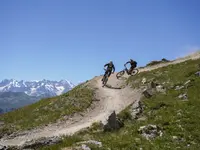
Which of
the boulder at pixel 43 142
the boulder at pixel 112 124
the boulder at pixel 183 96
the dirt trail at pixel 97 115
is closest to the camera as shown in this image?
the boulder at pixel 43 142

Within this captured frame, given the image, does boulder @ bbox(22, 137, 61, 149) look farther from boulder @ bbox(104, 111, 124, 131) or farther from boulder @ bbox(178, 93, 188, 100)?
boulder @ bbox(178, 93, 188, 100)

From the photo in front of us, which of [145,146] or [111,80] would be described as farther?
[111,80]

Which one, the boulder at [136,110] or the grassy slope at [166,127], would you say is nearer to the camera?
the grassy slope at [166,127]

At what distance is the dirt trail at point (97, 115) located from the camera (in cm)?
2803

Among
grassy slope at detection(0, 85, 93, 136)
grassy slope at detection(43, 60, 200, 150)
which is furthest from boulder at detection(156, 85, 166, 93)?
grassy slope at detection(0, 85, 93, 136)

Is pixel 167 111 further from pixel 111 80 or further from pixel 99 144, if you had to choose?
pixel 111 80

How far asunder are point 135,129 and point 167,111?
5.24 metres

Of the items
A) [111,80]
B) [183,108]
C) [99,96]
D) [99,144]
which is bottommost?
[99,144]

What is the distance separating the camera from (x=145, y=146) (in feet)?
53.4

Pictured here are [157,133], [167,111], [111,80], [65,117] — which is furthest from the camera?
[111,80]

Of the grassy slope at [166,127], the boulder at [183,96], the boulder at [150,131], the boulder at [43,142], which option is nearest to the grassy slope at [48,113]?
the grassy slope at [166,127]

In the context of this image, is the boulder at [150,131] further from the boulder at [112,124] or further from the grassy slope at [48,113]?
the grassy slope at [48,113]

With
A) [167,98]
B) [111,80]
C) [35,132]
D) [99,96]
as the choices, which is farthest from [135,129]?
[111,80]

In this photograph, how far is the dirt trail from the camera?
92.0 feet
